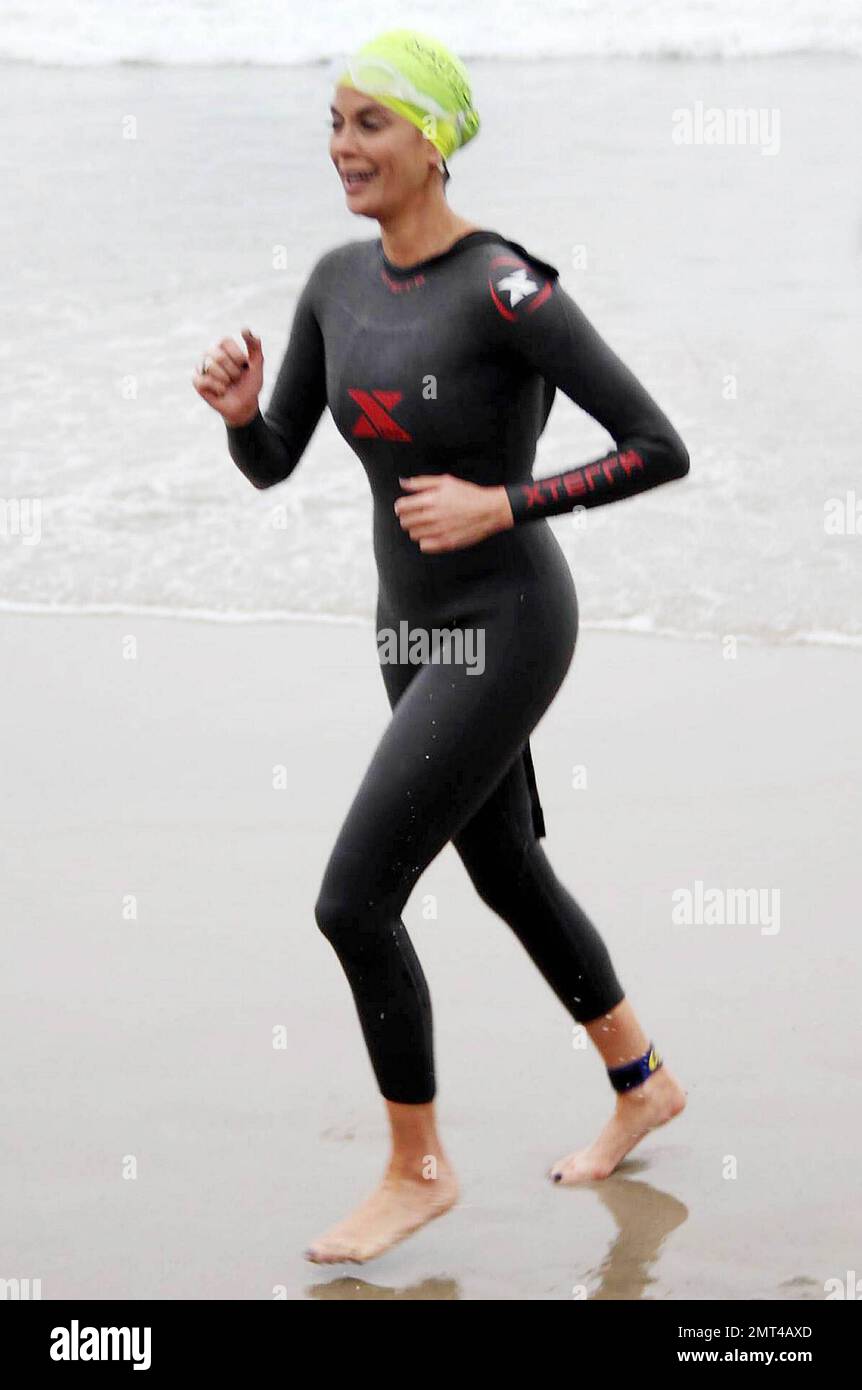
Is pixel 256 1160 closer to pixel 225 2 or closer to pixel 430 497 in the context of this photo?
pixel 430 497

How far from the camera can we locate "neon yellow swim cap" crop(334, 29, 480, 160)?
312cm

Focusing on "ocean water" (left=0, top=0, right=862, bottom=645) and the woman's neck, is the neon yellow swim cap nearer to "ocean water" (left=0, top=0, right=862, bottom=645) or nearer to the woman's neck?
the woman's neck

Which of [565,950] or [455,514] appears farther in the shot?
[565,950]

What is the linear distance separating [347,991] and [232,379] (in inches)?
63.2

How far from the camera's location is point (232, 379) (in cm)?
333


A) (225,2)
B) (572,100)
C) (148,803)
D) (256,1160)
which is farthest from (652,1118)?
(225,2)

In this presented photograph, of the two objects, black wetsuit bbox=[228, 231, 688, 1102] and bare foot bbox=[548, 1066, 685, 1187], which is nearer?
black wetsuit bbox=[228, 231, 688, 1102]

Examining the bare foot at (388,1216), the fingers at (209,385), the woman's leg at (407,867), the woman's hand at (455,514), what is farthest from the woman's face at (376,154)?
the bare foot at (388,1216)

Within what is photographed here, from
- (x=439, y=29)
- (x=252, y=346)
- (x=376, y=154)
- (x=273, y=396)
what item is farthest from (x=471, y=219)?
(x=376, y=154)

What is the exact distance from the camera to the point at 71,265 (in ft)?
37.5

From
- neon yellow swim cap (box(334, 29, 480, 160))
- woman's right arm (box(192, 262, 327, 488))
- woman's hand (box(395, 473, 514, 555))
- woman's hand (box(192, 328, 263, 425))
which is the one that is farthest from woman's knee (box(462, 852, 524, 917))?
neon yellow swim cap (box(334, 29, 480, 160))

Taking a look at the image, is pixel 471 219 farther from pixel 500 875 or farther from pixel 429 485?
pixel 429 485

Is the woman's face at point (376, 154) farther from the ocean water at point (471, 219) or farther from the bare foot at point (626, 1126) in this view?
the ocean water at point (471, 219)

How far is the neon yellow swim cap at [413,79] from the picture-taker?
10.2ft
